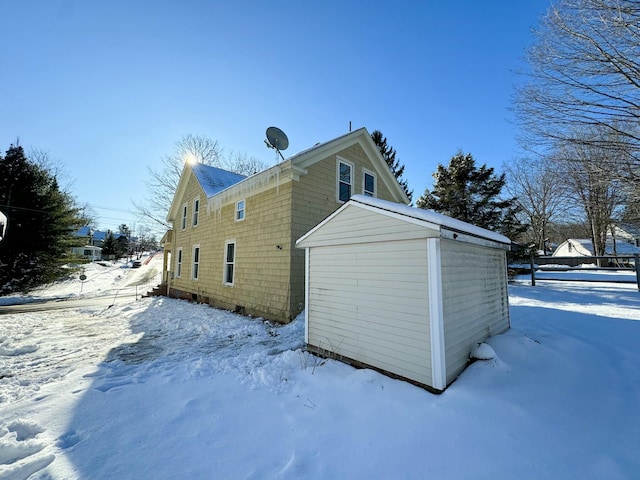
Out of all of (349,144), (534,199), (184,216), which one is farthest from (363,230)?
(534,199)

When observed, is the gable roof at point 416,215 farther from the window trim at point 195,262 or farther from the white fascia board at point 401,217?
the window trim at point 195,262

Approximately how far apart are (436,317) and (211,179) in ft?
42.9

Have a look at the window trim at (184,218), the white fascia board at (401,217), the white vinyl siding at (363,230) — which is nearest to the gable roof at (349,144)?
the white vinyl siding at (363,230)

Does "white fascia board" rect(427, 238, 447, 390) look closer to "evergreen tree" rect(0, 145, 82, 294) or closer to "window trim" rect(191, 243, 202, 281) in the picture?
"window trim" rect(191, 243, 202, 281)

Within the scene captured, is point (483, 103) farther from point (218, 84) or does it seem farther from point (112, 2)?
point (112, 2)

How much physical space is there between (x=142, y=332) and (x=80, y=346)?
4.66 ft

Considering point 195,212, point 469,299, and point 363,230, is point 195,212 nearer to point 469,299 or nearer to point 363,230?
point 363,230

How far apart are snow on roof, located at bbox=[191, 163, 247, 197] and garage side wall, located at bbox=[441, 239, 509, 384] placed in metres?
11.0

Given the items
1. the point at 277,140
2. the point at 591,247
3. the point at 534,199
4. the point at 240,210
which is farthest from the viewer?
the point at 591,247

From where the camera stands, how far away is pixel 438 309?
3531 millimetres

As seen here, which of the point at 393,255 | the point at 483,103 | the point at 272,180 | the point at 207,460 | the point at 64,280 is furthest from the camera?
the point at 64,280

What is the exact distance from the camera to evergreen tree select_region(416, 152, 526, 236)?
1559 centimetres

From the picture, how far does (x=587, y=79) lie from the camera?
534 cm

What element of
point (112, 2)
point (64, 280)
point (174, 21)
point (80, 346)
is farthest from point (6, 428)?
point (64, 280)
